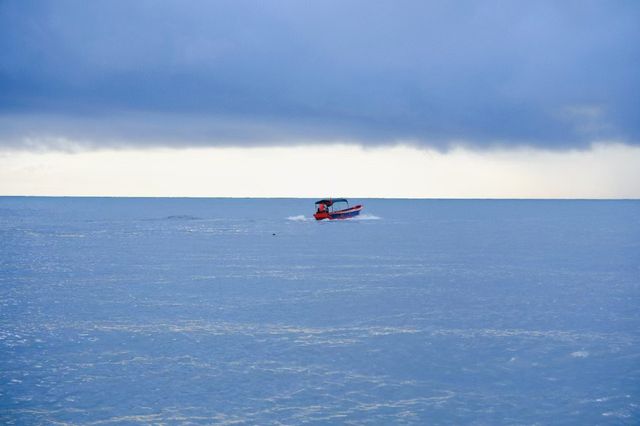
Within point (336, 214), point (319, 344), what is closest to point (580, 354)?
point (319, 344)

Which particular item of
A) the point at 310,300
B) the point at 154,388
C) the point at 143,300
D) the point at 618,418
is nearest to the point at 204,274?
the point at 143,300

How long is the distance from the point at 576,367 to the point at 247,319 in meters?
16.5

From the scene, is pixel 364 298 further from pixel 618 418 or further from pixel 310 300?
pixel 618 418

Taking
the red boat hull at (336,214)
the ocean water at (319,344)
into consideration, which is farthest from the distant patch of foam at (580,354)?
the red boat hull at (336,214)

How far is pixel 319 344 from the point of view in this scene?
26781 millimetres

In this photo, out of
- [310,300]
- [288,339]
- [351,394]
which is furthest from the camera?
[310,300]

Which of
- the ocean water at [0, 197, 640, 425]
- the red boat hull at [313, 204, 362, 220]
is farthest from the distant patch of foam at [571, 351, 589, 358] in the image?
the red boat hull at [313, 204, 362, 220]

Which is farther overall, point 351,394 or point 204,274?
point 204,274

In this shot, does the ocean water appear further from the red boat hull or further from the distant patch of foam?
the red boat hull

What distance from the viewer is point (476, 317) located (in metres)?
32.6

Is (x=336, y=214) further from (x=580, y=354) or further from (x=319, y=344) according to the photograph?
(x=580, y=354)

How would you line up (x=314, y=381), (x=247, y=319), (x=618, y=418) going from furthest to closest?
1. (x=247, y=319)
2. (x=314, y=381)
3. (x=618, y=418)

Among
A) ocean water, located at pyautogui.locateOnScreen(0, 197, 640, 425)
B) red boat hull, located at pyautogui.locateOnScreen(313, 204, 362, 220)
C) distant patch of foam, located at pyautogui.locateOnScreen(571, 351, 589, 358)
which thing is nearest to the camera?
ocean water, located at pyautogui.locateOnScreen(0, 197, 640, 425)

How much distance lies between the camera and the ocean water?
19.4m
